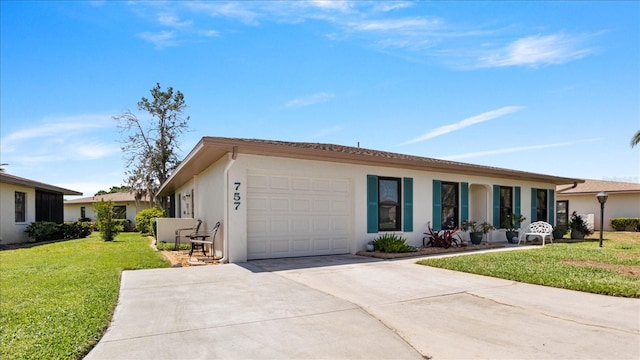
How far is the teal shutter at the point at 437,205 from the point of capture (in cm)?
1234

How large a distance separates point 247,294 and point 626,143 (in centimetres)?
3135

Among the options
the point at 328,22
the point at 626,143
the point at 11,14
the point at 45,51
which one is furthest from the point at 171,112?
the point at 626,143

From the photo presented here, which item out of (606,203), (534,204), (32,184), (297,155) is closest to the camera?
(297,155)

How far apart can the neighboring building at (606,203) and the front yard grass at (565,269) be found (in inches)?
624

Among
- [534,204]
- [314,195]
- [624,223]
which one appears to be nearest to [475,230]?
[534,204]

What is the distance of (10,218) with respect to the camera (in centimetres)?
1692

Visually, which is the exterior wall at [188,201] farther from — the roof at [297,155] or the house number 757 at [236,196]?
the house number 757 at [236,196]

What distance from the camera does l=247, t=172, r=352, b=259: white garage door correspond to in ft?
30.1

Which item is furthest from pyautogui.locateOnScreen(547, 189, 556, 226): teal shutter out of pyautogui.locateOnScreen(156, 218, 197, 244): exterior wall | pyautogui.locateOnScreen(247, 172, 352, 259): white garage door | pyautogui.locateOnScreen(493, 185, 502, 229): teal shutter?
pyautogui.locateOnScreen(156, 218, 197, 244): exterior wall

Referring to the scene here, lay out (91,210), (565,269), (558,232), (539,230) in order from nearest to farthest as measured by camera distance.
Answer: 1. (565,269)
2. (539,230)
3. (558,232)
4. (91,210)

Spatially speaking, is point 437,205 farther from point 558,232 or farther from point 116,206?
point 116,206

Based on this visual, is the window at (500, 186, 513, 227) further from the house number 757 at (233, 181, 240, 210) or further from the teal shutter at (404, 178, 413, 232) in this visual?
the house number 757 at (233, 181, 240, 210)

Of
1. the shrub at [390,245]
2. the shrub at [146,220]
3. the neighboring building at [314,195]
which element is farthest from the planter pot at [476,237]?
the shrub at [146,220]

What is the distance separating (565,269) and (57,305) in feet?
28.6
